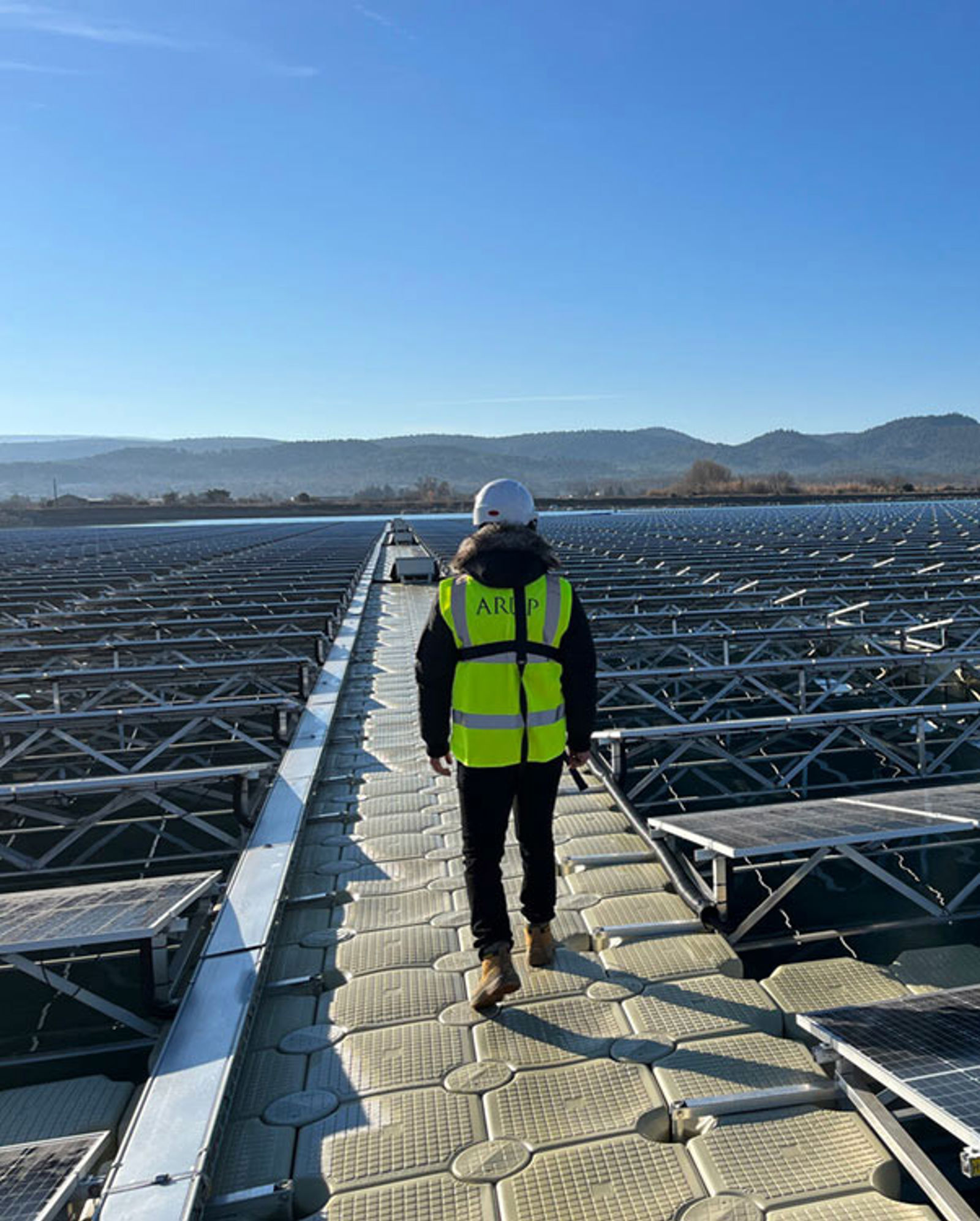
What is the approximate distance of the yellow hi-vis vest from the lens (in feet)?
11.3

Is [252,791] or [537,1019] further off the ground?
[537,1019]

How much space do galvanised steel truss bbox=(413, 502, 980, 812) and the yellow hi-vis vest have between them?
2585 mm

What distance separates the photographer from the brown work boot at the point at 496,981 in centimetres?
331

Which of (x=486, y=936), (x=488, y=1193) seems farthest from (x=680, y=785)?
(x=488, y=1193)

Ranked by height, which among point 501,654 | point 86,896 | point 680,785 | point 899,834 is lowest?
point 680,785

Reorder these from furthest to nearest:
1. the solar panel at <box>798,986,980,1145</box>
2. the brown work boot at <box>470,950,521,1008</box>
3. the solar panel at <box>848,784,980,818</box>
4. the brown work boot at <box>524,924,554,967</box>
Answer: the solar panel at <box>848,784,980,818</box>, the brown work boot at <box>524,924,554,967</box>, the brown work boot at <box>470,950,521,1008</box>, the solar panel at <box>798,986,980,1145</box>

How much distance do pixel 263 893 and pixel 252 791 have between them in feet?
11.5

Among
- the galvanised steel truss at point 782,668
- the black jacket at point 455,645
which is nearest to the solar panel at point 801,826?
the black jacket at point 455,645

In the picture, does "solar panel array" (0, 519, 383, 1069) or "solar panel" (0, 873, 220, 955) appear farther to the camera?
"solar panel array" (0, 519, 383, 1069)

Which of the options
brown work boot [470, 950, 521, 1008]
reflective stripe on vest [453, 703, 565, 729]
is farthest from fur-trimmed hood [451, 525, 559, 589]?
brown work boot [470, 950, 521, 1008]

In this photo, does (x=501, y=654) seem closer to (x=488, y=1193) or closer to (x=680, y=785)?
(x=488, y=1193)

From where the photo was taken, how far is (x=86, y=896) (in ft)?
12.5

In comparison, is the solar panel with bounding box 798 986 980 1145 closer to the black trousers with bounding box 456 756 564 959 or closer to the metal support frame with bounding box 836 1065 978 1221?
the metal support frame with bounding box 836 1065 978 1221

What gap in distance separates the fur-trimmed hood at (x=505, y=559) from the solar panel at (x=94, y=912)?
188 centimetres
